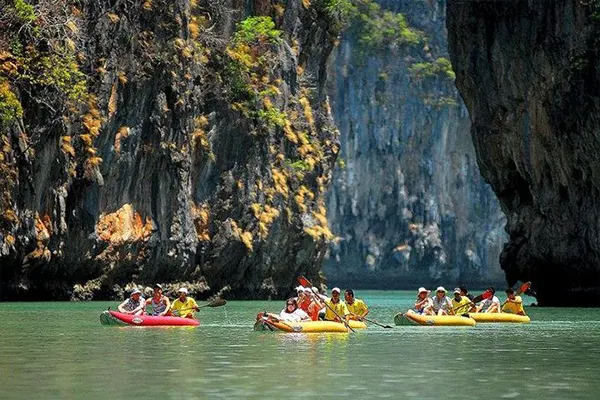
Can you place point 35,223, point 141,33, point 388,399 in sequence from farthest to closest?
1. point 141,33
2. point 35,223
3. point 388,399

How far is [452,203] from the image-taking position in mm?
140625

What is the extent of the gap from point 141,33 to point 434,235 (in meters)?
74.5

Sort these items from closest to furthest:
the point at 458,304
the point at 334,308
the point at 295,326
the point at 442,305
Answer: the point at 295,326 < the point at 334,308 < the point at 442,305 < the point at 458,304

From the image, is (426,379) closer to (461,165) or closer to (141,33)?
(141,33)

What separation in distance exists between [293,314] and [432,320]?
574 cm

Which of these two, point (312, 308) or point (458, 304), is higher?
point (458, 304)

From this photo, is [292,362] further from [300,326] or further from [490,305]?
[490,305]

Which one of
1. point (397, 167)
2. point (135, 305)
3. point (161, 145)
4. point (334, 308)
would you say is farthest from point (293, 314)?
point (397, 167)

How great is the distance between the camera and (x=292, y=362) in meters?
26.4

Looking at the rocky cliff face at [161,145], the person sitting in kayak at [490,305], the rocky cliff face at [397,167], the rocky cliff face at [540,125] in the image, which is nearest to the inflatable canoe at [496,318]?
the person sitting in kayak at [490,305]

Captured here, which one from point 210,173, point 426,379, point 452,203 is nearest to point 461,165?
point 452,203

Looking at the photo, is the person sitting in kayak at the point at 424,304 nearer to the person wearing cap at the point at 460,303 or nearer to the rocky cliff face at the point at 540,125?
the person wearing cap at the point at 460,303

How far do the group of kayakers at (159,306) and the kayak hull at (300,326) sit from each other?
4.99m

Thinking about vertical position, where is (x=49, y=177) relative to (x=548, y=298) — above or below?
above
